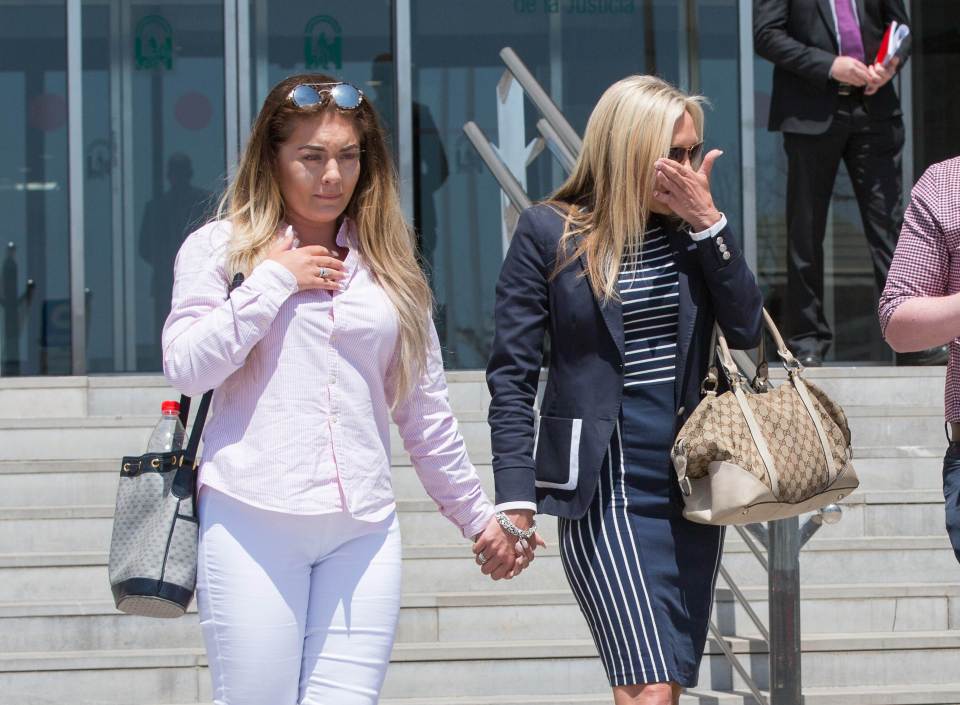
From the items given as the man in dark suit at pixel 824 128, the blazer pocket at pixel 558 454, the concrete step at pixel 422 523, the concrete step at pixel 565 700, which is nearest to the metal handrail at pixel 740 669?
the concrete step at pixel 565 700

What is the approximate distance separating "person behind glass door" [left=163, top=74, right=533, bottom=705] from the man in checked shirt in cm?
92

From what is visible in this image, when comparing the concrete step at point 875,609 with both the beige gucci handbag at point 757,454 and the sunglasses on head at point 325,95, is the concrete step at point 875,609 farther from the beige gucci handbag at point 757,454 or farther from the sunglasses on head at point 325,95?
the sunglasses on head at point 325,95

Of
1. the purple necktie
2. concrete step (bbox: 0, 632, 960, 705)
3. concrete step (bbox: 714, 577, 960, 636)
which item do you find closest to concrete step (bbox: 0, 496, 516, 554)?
concrete step (bbox: 0, 632, 960, 705)

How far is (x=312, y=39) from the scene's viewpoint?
9.90 meters

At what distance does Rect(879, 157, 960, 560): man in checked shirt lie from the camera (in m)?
2.90

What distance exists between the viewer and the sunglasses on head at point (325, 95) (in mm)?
2832

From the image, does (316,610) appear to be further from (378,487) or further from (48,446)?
(48,446)

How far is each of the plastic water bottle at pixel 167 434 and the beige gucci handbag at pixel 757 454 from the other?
94 centimetres

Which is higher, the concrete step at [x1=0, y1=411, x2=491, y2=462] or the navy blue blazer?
the navy blue blazer

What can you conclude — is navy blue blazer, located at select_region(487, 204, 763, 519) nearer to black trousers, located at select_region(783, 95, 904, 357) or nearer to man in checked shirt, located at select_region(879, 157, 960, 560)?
man in checked shirt, located at select_region(879, 157, 960, 560)

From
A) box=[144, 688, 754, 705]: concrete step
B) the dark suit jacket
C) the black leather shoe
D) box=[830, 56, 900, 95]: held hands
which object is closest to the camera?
box=[144, 688, 754, 705]: concrete step

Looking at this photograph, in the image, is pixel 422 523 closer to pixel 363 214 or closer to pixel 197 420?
pixel 363 214

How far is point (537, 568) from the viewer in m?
5.10

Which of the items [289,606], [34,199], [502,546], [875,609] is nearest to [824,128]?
[875,609]
